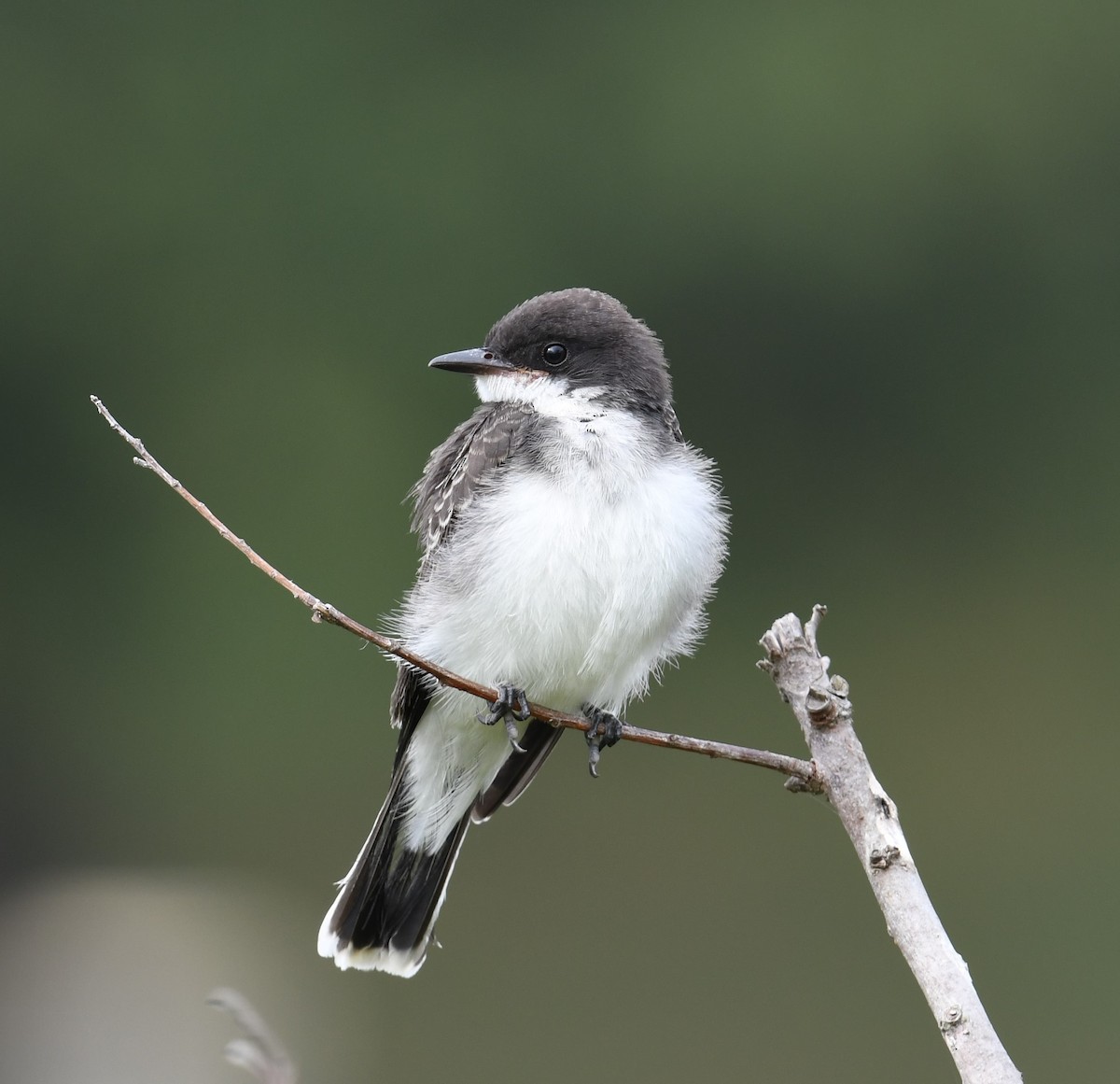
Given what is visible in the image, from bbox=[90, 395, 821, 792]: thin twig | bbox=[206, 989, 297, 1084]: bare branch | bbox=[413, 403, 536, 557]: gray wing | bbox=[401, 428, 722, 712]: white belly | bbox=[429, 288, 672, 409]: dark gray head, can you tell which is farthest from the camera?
bbox=[429, 288, 672, 409]: dark gray head

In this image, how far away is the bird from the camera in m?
3.86

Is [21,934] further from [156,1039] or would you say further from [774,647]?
[774,647]

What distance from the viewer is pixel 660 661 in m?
4.36

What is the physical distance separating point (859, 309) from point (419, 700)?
6.32 meters

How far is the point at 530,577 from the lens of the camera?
3865 mm

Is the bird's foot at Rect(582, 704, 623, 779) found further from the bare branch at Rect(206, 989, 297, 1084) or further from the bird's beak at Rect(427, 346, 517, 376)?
the bare branch at Rect(206, 989, 297, 1084)

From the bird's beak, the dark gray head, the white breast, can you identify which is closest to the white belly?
the white breast

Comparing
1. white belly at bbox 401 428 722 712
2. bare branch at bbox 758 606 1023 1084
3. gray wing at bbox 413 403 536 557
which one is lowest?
bare branch at bbox 758 606 1023 1084

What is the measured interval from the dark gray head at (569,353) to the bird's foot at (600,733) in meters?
0.72

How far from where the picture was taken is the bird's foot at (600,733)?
4.02 meters

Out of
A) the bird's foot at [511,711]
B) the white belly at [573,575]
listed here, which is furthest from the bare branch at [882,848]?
the bird's foot at [511,711]

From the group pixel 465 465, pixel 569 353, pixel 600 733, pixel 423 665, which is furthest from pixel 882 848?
pixel 569 353

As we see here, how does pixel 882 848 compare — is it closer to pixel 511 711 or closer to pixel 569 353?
pixel 511 711

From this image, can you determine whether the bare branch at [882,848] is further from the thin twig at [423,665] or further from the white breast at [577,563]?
the white breast at [577,563]
